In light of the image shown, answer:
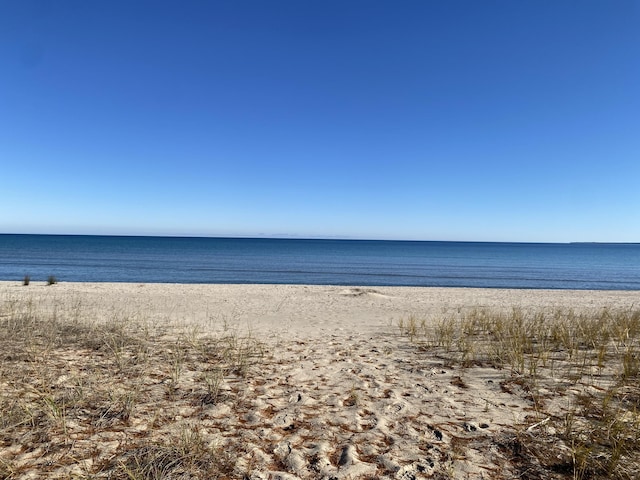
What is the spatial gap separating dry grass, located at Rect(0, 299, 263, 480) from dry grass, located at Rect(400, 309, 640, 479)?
271cm

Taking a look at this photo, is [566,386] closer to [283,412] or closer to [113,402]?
[283,412]

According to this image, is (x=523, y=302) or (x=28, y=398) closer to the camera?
(x=28, y=398)

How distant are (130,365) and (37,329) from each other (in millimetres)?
3316

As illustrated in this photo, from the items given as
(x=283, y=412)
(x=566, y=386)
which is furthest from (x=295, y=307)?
(x=566, y=386)

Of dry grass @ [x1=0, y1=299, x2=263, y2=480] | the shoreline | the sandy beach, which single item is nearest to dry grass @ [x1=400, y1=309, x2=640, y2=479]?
the sandy beach

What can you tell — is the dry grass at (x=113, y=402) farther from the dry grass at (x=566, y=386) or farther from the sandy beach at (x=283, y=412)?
the dry grass at (x=566, y=386)

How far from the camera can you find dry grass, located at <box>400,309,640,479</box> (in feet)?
10.1

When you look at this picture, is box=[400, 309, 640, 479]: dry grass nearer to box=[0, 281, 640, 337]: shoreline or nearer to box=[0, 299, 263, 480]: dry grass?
box=[0, 281, 640, 337]: shoreline

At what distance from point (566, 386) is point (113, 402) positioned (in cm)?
554

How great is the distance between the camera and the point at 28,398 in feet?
13.5

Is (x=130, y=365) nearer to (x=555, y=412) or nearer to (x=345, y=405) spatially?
(x=345, y=405)

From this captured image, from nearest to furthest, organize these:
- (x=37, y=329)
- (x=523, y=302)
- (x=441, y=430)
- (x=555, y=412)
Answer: (x=441, y=430) → (x=555, y=412) → (x=37, y=329) → (x=523, y=302)

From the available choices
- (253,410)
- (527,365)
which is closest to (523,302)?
(527,365)

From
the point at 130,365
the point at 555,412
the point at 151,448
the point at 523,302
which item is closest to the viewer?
the point at 151,448
